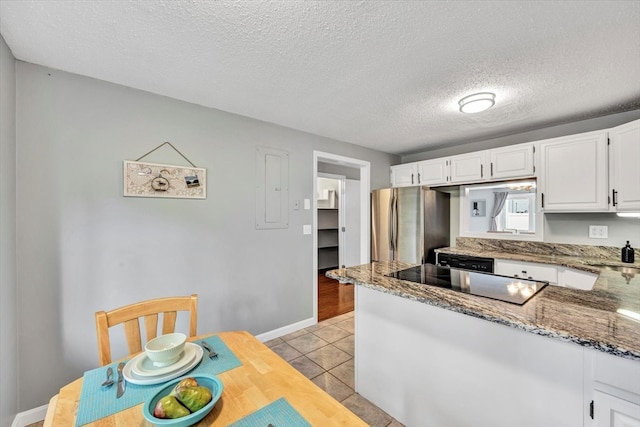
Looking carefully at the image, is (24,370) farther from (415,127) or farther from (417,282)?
(415,127)

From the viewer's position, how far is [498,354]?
1.26m

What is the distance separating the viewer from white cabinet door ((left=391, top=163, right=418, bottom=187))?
12.8ft

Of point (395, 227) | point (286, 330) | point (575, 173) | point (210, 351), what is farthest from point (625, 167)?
point (286, 330)

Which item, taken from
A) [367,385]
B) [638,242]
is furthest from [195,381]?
[638,242]

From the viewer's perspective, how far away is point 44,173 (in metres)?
1.79

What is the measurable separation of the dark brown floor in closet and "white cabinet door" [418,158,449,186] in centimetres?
213

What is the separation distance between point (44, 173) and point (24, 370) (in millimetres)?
1293

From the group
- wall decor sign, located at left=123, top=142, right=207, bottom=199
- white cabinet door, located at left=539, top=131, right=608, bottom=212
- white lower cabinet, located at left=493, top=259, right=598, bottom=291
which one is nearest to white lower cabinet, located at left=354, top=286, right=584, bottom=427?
white lower cabinet, located at left=493, top=259, right=598, bottom=291

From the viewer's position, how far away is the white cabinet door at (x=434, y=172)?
139 inches

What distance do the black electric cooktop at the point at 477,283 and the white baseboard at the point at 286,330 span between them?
1663mm

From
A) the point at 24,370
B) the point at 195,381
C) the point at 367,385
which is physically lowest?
the point at 367,385

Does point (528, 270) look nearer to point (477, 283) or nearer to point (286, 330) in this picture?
point (477, 283)

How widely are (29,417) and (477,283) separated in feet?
9.90

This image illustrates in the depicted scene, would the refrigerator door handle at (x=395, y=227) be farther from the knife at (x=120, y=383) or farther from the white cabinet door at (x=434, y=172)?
the knife at (x=120, y=383)
